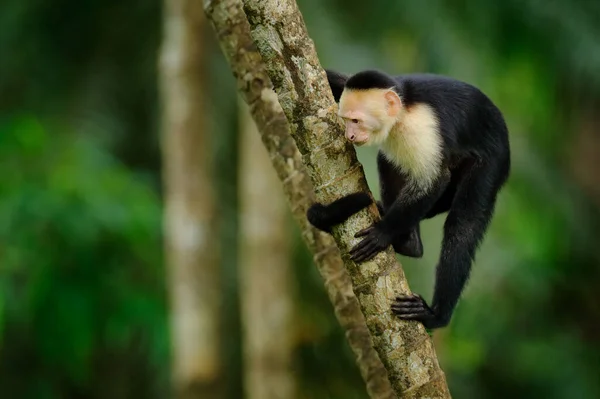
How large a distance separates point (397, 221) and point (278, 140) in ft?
2.72

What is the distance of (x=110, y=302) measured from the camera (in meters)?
7.56

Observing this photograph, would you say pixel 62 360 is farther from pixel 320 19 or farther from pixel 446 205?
pixel 446 205

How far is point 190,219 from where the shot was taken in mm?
7043

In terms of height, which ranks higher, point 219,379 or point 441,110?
point 441,110

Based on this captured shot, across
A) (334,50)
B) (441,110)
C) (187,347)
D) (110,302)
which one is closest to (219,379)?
(187,347)

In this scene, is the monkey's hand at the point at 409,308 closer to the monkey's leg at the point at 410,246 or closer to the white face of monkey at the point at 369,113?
the white face of monkey at the point at 369,113

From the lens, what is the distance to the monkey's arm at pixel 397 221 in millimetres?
2992

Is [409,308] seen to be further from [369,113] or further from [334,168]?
[369,113]

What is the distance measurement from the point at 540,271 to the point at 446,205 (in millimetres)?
6245

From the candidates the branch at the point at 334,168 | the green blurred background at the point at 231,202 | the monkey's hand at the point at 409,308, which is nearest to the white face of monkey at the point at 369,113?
the branch at the point at 334,168

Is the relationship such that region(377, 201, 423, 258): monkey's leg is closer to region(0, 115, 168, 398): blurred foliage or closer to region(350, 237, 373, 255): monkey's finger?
region(350, 237, 373, 255): monkey's finger

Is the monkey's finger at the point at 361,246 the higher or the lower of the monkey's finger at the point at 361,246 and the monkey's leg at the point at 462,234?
the higher

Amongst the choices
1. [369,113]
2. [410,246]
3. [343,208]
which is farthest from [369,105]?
[410,246]

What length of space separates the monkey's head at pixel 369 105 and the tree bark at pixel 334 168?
30cm
